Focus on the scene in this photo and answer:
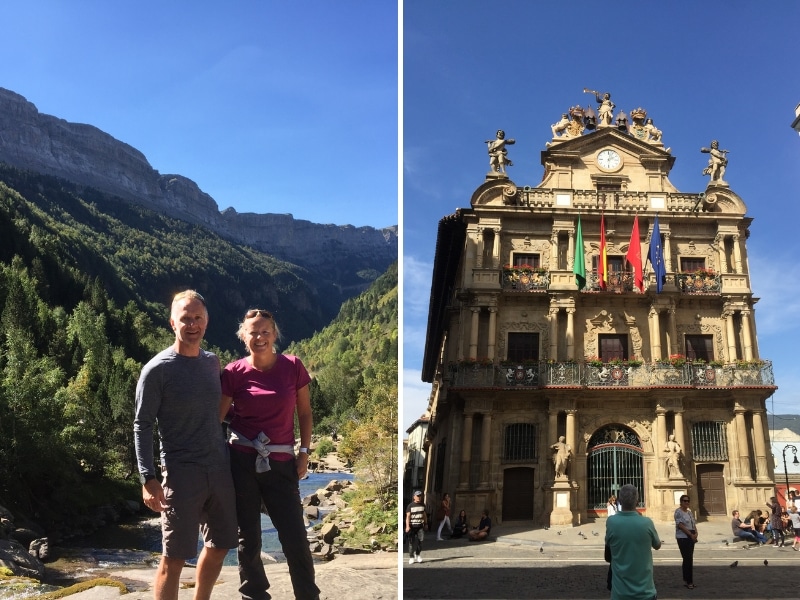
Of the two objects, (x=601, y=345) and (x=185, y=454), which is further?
(x=601, y=345)

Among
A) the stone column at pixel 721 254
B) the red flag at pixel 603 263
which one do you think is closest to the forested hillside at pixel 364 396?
the red flag at pixel 603 263

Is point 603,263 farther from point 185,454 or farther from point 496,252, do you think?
point 185,454

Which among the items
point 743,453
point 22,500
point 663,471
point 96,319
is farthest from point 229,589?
point 743,453

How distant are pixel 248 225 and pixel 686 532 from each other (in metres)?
15.5

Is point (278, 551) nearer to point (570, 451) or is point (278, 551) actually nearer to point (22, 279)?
point (22, 279)

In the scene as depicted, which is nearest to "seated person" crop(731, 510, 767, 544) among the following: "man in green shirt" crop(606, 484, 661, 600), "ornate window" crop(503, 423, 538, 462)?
"ornate window" crop(503, 423, 538, 462)

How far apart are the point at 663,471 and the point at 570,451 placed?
2.50 meters

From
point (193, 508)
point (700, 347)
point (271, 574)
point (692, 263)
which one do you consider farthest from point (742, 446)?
point (193, 508)

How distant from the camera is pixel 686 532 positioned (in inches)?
304

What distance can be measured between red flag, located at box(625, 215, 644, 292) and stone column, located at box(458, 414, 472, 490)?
19.9ft

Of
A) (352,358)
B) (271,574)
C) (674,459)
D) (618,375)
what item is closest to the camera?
(271,574)

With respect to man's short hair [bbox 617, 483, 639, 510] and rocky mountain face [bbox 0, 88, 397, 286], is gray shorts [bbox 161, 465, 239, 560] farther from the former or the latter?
rocky mountain face [bbox 0, 88, 397, 286]

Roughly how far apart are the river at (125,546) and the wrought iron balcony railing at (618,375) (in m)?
10.9

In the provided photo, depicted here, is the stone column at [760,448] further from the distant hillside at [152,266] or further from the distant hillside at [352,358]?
the distant hillside at [352,358]
